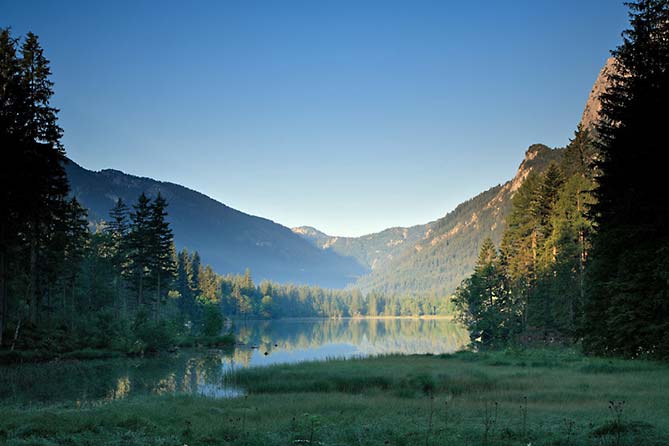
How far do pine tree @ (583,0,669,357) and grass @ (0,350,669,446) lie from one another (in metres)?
2.35

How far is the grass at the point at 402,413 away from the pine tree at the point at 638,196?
7.71 feet

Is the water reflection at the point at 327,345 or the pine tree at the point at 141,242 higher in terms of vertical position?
the pine tree at the point at 141,242

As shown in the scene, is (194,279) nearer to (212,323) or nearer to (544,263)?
(212,323)

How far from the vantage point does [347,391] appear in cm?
2328

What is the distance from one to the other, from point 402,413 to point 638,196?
1794 centimetres

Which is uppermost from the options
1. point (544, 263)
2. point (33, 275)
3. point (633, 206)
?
point (633, 206)

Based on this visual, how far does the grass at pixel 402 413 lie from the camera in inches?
435

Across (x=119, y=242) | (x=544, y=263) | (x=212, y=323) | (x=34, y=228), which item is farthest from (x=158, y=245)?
(x=544, y=263)

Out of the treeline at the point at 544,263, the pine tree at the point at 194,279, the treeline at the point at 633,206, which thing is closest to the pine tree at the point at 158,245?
the treeline at the point at 544,263

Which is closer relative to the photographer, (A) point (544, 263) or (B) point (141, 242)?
(A) point (544, 263)

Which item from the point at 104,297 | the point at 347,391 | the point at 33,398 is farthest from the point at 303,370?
the point at 104,297

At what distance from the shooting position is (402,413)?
50.0 ft

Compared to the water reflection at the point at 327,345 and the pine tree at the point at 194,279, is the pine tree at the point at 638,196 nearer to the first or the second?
the water reflection at the point at 327,345

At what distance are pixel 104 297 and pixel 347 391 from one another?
1867 inches
